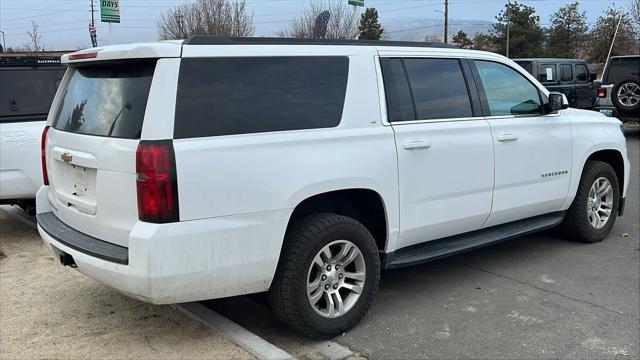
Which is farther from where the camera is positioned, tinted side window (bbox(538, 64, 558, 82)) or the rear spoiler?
tinted side window (bbox(538, 64, 558, 82))

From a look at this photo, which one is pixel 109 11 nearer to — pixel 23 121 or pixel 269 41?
pixel 23 121

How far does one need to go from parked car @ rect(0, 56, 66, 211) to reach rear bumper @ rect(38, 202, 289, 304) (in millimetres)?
2701

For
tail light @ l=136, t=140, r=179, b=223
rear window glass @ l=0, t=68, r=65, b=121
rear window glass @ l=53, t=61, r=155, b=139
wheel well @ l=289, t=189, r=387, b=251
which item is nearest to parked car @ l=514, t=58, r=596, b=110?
rear window glass @ l=0, t=68, r=65, b=121

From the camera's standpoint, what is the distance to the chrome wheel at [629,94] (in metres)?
13.7

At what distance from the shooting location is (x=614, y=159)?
6160mm

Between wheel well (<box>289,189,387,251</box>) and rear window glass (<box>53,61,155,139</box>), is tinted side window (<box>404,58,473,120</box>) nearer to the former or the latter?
wheel well (<box>289,189,387,251</box>)

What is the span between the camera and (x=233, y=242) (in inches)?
130

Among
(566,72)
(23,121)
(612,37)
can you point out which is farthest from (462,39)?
(23,121)

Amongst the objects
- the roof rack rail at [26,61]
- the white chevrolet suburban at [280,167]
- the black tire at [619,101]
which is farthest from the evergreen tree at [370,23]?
the white chevrolet suburban at [280,167]

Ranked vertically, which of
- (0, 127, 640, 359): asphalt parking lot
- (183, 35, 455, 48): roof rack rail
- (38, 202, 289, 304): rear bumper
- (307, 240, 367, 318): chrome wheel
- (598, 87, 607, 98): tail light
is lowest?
(0, 127, 640, 359): asphalt parking lot

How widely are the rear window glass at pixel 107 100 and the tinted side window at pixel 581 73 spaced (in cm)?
1638

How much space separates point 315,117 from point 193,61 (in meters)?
0.85

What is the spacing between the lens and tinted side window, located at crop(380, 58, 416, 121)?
13.5ft

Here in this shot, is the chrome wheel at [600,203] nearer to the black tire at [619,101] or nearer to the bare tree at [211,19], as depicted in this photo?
the black tire at [619,101]
